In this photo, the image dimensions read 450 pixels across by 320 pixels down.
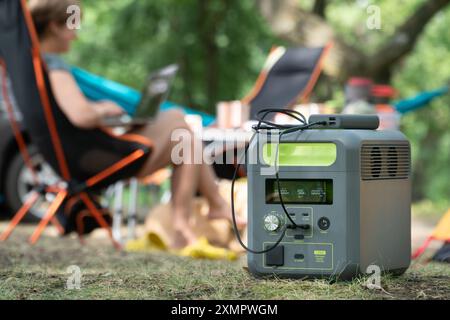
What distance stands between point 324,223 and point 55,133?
8.84 ft

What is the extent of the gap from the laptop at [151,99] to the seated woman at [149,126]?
73 millimetres

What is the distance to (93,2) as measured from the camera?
48.9 ft

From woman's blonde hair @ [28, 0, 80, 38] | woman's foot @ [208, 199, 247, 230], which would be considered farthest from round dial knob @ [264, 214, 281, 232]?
woman's blonde hair @ [28, 0, 80, 38]

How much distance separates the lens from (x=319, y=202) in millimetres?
3016

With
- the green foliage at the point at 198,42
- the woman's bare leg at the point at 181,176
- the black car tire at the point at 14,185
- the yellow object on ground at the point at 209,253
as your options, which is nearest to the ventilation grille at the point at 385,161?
the yellow object on ground at the point at 209,253

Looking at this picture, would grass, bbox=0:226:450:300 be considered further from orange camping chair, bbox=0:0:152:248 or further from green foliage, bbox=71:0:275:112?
green foliage, bbox=71:0:275:112

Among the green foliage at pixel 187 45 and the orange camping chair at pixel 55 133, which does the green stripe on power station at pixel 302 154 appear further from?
the green foliage at pixel 187 45

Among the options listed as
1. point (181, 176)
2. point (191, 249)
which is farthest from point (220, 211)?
point (191, 249)

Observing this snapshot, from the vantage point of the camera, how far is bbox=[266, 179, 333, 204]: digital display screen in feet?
Answer: 9.86

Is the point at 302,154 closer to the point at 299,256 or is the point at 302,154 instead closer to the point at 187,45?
the point at 299,256

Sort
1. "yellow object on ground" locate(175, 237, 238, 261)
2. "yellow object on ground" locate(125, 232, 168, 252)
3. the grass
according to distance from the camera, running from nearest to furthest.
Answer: the grass → "yellow object on ground" locate(175, 237, 238, 261) → "yellow object on ground" locate(125, 232, 168, 252)

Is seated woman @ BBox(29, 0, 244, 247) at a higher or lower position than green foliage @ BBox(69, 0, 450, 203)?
lower

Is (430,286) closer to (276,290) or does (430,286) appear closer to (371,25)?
(276,290)
